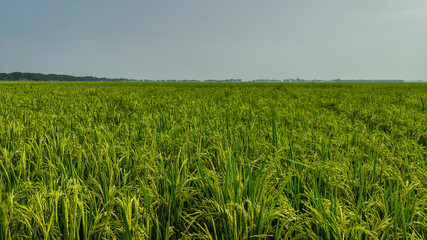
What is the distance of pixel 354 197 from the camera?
1.76 m

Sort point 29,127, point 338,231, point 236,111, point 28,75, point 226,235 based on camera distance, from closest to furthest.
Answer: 1. point 338,231
2. point 226,235
3. point 29,127
4. point 236,111
5. point 28,75

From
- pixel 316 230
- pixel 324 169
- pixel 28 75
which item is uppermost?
pixel 28 75

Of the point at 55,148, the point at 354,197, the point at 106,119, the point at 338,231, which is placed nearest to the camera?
the point at 338,231

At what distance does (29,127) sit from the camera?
3.93 meters

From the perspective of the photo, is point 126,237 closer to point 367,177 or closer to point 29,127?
point 367,177

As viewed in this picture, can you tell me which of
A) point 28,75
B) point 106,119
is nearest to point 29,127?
point 106,119

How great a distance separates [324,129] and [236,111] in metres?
2.21

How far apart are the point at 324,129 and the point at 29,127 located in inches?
187

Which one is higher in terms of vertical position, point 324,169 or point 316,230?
point 324,169

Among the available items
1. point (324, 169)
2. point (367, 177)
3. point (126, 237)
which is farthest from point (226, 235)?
point (367, 177)

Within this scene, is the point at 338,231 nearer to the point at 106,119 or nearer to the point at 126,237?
the point at 126,237

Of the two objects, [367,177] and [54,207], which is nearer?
[54,207]

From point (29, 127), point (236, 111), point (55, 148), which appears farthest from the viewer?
point (236, 111)

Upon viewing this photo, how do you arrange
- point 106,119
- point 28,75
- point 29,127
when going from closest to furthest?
point 29,127
point 106,119
point 28,75
